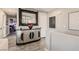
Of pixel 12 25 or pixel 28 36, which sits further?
pixel 28 36

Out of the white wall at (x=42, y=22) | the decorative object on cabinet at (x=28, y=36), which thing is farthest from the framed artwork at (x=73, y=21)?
the decorative object on cabinet at (x=28, y=36)

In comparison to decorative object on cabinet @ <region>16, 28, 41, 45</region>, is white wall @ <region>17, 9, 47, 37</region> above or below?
above

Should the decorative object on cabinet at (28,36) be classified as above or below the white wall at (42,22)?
below

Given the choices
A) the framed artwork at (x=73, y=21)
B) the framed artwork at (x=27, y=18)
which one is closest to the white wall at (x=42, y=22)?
the framed artwork at (x=27, y=18)

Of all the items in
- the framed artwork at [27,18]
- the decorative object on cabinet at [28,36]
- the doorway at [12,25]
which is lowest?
the decorative object on cabinet at [28,36]

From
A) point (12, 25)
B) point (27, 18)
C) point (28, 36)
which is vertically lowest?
point (28, 36)

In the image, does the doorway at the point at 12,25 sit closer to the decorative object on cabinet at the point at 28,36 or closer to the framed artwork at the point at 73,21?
the decorative object on cabinet at the point at 28,36

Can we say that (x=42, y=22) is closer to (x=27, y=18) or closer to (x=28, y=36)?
(x=27, y=18)

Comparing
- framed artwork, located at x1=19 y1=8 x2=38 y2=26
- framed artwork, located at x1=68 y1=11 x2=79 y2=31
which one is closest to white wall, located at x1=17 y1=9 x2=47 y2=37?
framed artwork, located at x1=19 y1=8 x2=38 y2=26

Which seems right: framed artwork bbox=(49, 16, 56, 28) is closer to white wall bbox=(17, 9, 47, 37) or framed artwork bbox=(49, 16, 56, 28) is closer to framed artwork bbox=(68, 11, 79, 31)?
white wall bbox=(17, 9, 47, 37)

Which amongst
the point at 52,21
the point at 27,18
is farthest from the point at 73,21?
the point at 27,18
